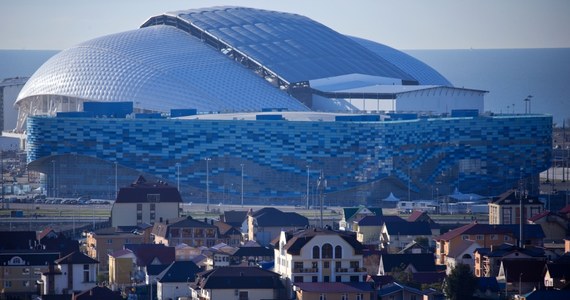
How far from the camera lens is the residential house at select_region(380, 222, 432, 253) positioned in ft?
228

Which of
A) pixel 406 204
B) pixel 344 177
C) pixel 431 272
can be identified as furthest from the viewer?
pixel 344 177

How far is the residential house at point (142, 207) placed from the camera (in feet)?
249

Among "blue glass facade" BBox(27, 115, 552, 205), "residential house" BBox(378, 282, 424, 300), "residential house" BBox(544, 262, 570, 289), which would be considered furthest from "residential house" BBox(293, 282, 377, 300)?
"blue glass facade" BBox(27, 115, 552, 205)

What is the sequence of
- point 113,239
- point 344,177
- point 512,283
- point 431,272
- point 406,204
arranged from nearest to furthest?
1. point 512,283
2. point 431,272
3. point 113,239
4. point 406,204
5. point 344,177

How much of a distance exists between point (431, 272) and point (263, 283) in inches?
327

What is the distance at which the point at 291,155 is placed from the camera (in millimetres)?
→ 101375

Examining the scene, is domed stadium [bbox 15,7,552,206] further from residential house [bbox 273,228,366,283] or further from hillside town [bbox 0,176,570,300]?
residential house [bbox 273,228,366,283]

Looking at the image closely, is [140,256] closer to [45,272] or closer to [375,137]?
[45,272]

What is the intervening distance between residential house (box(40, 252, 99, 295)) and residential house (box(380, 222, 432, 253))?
15.7 meters

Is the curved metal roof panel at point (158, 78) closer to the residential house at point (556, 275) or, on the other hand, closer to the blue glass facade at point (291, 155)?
the blue glass facade at point (291, 155)

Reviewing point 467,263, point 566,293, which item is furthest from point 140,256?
point 566,293

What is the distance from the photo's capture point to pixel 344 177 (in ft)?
331

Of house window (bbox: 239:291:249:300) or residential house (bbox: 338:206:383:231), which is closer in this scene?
house window (bbox: 239:291:249:300)

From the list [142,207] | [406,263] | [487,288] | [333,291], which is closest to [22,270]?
[333,291]
